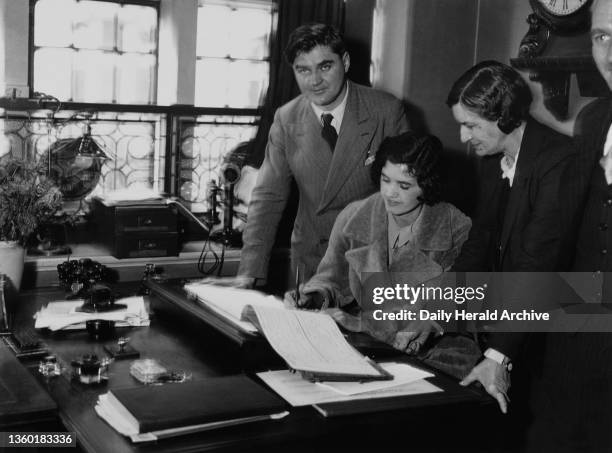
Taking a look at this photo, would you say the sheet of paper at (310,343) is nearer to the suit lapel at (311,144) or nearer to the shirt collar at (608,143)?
the shirt collar at (608,143)

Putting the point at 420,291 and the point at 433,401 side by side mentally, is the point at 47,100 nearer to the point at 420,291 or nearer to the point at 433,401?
the point at 420,291

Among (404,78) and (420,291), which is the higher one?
(404,78)

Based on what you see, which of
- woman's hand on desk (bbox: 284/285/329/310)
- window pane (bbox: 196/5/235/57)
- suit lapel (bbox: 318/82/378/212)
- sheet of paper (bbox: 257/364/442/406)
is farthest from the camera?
window pane (bbox: 196/5/235/57)

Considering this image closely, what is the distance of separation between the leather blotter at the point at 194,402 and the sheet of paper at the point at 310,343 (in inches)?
4.7

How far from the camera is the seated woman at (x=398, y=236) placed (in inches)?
105

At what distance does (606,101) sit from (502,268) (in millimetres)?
1097

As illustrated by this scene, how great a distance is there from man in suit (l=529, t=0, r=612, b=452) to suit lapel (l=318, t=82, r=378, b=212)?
3.74 ft

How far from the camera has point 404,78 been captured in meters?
3.95

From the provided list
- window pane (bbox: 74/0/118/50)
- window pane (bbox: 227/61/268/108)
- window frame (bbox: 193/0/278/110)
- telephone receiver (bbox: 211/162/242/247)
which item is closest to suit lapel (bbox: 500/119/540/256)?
telephone receiver (bbox: 211/162/242/247)

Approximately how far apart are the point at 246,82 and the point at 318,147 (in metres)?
1.58

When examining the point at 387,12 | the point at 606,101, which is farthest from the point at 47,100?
the point at 606,101

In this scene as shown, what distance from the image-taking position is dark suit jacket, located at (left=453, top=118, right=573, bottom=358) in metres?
2.12

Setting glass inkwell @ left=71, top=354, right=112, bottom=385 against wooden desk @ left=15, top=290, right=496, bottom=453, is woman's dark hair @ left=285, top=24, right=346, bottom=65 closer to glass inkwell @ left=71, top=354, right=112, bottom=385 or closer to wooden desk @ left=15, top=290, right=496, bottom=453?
wooden desk @ left=15, top=290, right=496, bottom=453

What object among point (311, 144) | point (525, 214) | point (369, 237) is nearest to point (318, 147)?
point (311, 144)
